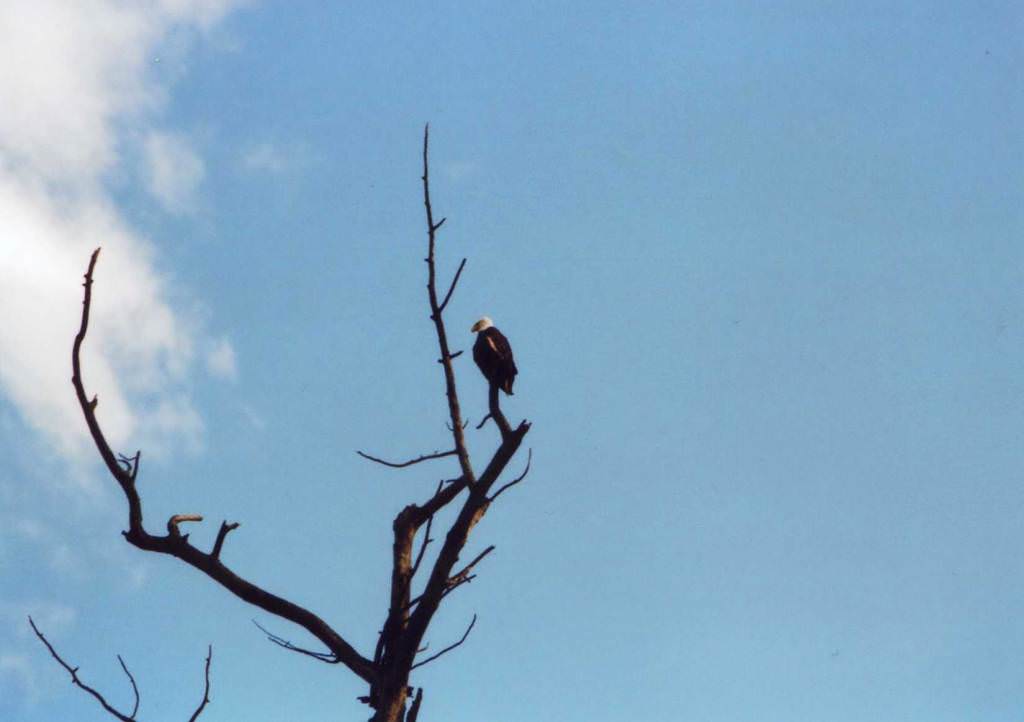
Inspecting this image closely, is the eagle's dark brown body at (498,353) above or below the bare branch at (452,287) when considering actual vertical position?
above

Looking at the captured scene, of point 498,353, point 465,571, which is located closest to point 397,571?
point 465,571

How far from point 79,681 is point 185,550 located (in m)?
0.51

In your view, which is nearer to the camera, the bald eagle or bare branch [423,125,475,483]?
bare branch [423,125,475,483]

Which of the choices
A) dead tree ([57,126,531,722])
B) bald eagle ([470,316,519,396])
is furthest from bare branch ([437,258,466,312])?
bald eagle ([470,316,519,396])

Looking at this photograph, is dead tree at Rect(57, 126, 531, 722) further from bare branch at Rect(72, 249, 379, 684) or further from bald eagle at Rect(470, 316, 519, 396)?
bald eagle at Rect(470, 316, 519, 396)

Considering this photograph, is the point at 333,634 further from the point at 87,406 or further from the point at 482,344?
the point at 482,344

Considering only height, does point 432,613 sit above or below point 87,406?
below

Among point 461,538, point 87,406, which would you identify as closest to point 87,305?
point 87,406

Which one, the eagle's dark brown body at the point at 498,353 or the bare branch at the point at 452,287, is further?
the eagle's dark brown body at the point at 498,353

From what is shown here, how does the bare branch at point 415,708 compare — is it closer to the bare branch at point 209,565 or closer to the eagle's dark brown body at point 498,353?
the bare branch at point 209,565

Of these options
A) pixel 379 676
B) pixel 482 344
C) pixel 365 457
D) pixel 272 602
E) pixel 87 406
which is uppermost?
pixel 482 344

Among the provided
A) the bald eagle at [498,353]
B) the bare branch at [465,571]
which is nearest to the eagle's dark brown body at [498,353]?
the bald eagle at [498,353]

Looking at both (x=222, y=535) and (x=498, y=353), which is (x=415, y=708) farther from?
(x=498, y=353)

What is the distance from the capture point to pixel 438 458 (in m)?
3.58
